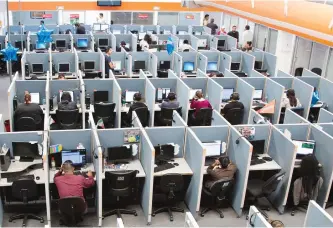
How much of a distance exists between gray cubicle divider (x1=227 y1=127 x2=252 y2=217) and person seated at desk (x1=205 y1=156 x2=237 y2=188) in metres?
0.14

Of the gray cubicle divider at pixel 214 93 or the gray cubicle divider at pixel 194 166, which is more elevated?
the gray cubicle divider at pixel 214 93

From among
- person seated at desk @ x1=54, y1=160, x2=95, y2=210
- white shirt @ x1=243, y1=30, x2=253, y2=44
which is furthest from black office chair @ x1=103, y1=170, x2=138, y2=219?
white shirt @ x1=243, y1=30, x2=253, y2=44

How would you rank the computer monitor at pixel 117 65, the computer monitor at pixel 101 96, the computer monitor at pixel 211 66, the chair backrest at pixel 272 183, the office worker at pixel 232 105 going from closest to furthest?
1. the chair backrest at pixel 272 183
2. the office worker at pixel 232 105
3. the computer monitor at pixel 101 96
4. the computer monitor at pixel 117 65
5. the computer monitor at pixel 211 66

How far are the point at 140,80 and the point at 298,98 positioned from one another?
133 inches

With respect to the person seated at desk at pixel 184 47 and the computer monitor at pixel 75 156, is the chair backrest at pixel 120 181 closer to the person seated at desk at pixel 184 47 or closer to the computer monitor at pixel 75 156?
the computer monitor at pixel 75 156

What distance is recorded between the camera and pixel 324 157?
6.29m

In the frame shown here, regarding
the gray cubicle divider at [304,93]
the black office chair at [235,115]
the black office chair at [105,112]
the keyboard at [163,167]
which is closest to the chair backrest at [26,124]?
the black office chair at [105,112]

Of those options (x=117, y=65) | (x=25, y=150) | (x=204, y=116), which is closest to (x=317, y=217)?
(x=204, y=116)

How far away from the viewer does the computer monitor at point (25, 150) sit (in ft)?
19.5

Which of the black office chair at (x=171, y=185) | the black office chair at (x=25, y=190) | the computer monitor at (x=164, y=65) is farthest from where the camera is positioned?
the computer monitor at (x=164, y=65)

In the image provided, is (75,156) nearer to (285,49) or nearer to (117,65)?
(117,65)

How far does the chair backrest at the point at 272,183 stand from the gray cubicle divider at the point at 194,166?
904 mm

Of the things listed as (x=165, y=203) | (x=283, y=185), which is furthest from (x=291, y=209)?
(x=165, y=203)

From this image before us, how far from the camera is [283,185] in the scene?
244 inches
